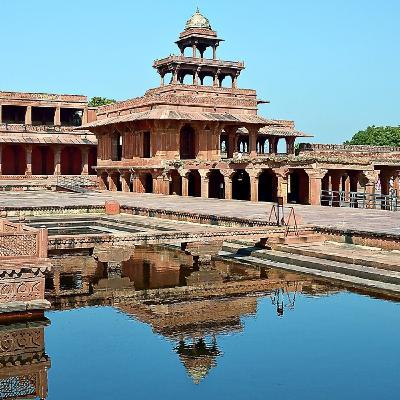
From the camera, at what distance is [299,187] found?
99.0 ft

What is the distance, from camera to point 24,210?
73.6 ft

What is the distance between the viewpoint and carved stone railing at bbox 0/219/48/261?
8.84 metres

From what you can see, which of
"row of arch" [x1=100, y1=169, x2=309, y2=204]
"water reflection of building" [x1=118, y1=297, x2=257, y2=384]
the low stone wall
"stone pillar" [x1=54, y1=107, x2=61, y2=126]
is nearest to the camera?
"water reflection of building" [x1=118, y1=297, x2=257, y2=384]

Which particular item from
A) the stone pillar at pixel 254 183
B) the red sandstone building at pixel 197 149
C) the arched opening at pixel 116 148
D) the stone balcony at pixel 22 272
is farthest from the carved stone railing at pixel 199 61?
the stone balcony at pixel 22 272

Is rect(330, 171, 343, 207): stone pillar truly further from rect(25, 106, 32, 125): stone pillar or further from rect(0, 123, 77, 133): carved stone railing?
rect(25, 106, 32, 125): stone pillar

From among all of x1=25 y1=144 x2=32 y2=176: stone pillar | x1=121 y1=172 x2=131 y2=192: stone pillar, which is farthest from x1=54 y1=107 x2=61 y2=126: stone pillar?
x1=121 y1=172 x2=131 y2=192: stone pillar

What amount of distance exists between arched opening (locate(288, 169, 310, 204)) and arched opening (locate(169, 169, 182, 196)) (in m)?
5.93

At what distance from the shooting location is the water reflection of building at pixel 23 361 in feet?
22.0

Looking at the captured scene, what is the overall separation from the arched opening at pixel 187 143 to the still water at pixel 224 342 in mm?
23780

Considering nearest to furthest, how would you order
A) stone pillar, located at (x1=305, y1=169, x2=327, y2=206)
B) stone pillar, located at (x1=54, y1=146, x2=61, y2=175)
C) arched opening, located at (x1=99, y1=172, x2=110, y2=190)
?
stone pillar, located at (x1=305, y1=169, x2=327, y2=206) < arched opening, located at (x1=99, y1=172, x2=110, y2=190) < stone pillar, located at (x1=54, y1=146, x2=61, y2=175)

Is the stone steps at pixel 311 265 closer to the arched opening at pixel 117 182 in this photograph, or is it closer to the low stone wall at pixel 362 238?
the low stone wall at pixel 362 238

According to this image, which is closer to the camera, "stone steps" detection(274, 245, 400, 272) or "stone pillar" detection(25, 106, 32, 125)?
"stone steps" detection(274, 245, 400, 272)

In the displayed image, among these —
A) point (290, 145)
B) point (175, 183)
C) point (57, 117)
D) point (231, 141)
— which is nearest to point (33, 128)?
point (57, 117)

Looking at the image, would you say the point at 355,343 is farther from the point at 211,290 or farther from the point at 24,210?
the point at 24,210
